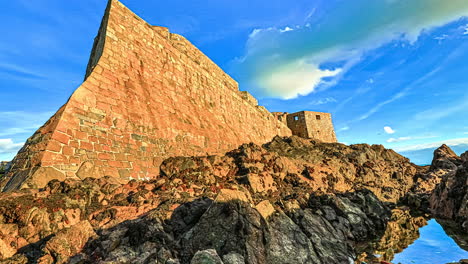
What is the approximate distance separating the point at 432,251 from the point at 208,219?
962 centimetres

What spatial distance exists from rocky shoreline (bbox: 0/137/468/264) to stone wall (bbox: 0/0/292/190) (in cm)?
96

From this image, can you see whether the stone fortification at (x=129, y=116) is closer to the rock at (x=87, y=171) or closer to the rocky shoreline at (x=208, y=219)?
the rock at (x=87, y=171)

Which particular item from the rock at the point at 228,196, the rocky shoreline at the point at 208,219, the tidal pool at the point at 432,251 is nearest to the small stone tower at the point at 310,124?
the rocky shoreline at the point at 208,219

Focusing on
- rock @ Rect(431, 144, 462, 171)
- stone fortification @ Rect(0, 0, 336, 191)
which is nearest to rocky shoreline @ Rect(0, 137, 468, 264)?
stone fortification @ Rect(0, 0, 336, 191)

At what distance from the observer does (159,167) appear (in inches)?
410

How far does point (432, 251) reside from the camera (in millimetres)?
8664

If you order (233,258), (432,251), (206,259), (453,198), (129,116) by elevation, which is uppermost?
(129,116)

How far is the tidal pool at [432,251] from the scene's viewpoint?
7953 mm

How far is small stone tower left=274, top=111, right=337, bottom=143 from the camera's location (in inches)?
1502

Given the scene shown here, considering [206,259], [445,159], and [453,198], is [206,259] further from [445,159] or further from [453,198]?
[445,159]

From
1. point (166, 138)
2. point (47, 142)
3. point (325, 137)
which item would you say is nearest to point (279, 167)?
point (166, 138)

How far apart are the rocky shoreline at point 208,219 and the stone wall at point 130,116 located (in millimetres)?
957

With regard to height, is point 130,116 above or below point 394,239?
above

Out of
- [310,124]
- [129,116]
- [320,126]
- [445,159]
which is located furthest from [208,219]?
[320,126]
